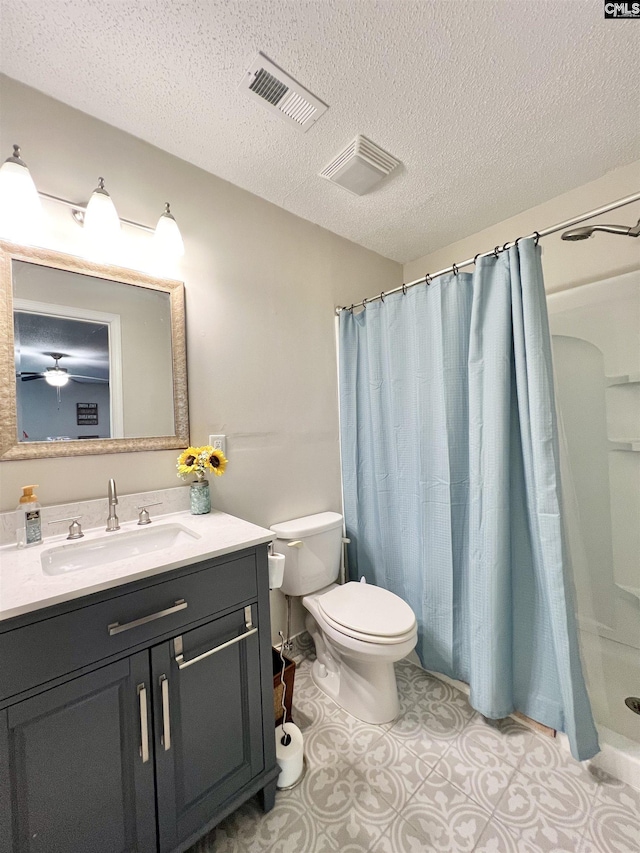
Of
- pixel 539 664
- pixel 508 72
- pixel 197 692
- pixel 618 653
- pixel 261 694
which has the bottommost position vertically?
pixel 618 653

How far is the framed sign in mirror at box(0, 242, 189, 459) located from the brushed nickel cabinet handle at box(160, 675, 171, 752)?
0.78 meters

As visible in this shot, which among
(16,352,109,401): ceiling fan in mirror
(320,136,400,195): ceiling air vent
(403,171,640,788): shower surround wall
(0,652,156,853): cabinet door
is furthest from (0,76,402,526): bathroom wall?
(403,171,640,788): shower surround wall

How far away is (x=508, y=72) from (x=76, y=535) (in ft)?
6.88

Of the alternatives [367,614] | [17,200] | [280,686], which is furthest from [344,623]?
A: [17,200]

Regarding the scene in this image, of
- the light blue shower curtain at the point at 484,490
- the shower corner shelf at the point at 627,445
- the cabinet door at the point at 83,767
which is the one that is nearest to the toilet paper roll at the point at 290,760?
the cabinet door at the point at 83,767

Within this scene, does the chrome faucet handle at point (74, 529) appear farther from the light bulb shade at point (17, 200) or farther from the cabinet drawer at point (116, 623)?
the light bulb shade at point (17, 200)

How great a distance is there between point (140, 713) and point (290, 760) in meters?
0.64

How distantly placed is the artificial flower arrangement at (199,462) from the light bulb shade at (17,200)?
35.1 inches

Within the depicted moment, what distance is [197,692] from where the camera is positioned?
0.93 m

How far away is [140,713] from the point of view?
0.84 meters

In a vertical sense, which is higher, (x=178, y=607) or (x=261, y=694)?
(x=178, y=607)

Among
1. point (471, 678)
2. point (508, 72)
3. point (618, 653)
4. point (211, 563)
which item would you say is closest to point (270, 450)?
point (211, 563)

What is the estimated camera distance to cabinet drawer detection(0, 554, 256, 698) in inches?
27.5

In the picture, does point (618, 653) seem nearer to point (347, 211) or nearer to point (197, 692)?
point (197, 692)
